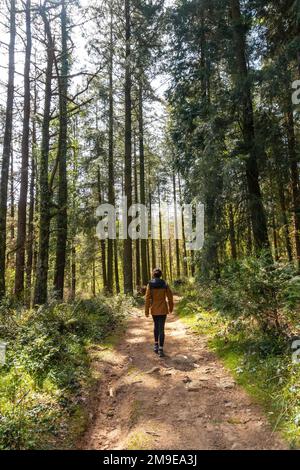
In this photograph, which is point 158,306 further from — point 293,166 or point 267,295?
point 293,166

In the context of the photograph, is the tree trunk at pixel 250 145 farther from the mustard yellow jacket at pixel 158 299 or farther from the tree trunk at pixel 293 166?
the mustard yellow jacket at pixel 158 299

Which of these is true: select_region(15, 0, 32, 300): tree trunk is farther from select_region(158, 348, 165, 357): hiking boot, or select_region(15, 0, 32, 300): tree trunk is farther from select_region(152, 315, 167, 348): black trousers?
select_region(158, 348, 165, 357): hiking boot

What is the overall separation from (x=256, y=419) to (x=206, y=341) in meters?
4.26

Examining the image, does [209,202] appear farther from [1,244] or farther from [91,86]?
[91,86]

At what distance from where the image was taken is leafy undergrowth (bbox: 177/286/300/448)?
16.7 feet

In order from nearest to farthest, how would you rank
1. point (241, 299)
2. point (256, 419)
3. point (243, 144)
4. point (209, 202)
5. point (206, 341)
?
point (256, 419), point (241, 299), point (206, 341), point (243, 144), point (209, 202)

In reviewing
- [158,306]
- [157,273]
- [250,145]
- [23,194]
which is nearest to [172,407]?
[158,306]

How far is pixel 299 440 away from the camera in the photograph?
453cm

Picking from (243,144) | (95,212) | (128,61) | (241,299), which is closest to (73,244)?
(95,212)

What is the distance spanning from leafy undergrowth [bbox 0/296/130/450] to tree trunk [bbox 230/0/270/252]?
568 centimetres

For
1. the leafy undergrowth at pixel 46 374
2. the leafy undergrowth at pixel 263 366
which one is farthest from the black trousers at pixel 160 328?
the leafy undergrowth at pixel 46 374

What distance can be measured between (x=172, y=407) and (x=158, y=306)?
324cm

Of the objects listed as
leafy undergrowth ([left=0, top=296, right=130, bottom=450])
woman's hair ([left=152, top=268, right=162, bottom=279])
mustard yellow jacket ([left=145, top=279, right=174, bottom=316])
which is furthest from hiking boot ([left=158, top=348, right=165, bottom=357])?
woman's hair ([left=152, top=268, right=162, bottom=279])

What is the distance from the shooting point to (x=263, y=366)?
6641mm
